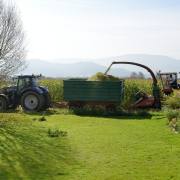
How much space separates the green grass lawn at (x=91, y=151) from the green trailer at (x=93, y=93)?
16.5ft

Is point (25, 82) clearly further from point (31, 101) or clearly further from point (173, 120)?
point (173, 120)

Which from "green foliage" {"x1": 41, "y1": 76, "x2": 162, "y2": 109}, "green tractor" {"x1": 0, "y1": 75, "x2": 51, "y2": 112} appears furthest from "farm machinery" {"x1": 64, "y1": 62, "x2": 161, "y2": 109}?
"green tractor" {"x1": 0, "y1": 75, "x2": 51, "y2": 112}

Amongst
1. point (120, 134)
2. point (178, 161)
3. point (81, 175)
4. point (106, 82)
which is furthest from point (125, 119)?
point (81, 175)

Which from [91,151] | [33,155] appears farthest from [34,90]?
[33,155]

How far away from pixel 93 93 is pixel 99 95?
0.34 metres

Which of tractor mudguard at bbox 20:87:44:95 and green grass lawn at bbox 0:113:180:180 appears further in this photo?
tractor mudguard at bbox 20:87:44:95

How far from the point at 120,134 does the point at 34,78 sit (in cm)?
1136

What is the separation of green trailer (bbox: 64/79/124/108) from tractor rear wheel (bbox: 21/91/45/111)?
1.54 metres

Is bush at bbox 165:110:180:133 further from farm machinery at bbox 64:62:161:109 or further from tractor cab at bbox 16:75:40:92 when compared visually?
A: tractor cab at bbox 16:75:40:92

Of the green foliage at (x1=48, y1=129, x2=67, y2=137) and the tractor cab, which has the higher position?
the tractor cab

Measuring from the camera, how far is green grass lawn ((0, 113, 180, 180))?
10.2 metres

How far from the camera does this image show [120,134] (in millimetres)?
16031

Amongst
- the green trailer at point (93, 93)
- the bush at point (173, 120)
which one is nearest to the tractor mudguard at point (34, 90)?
the green trailer at point (93, 93)

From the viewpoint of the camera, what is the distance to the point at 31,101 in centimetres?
2592
